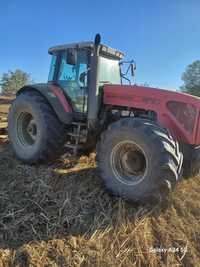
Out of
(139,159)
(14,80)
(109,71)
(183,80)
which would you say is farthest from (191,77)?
(139,159)

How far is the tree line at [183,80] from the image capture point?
112 ft

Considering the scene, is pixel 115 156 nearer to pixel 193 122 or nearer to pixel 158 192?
pixel 158 192

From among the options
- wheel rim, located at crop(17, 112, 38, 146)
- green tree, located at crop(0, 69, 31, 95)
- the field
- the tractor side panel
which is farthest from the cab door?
green tree, located at crop(0, 69, 31, 95)

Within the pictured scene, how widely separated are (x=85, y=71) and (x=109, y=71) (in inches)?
22.3

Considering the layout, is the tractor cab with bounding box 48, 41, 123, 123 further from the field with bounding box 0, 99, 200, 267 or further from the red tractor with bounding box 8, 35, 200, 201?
the field with bounding box 0, 99, 200, 267

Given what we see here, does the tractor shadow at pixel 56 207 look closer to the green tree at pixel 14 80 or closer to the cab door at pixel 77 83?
the cab door at pixel 77 83

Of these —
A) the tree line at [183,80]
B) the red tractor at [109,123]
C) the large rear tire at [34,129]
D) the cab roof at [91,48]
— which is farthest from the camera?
the tree line at [183,80]

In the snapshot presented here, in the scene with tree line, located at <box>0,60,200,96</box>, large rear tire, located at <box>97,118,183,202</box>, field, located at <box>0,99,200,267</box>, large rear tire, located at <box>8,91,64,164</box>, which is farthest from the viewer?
tree line, located at <box>0,60,200,96</box>

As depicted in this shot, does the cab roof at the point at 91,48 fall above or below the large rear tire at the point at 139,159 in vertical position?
above

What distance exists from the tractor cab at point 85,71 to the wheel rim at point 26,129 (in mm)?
866

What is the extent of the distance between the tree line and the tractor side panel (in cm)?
2896

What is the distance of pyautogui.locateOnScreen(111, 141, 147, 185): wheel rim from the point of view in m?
3.39

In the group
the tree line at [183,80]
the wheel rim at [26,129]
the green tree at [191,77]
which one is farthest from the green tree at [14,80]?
the wheel rim at [26,129]

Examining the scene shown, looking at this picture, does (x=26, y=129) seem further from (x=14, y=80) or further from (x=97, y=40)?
(x=14, y=80)
